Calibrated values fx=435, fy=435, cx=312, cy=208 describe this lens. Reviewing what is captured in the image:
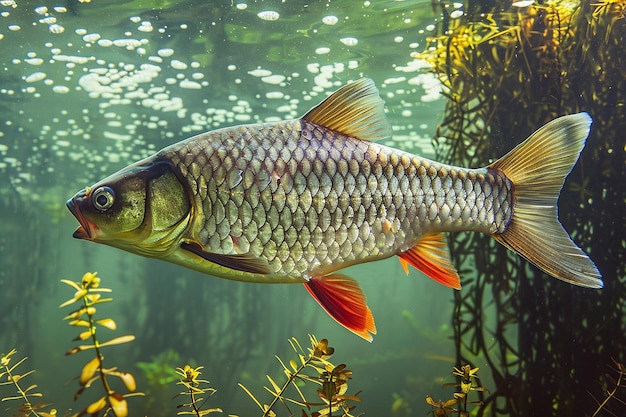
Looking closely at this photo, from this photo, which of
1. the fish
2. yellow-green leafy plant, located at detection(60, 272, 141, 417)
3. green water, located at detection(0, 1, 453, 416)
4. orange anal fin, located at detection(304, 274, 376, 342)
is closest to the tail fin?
the fish

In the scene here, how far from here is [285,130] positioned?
8.29ft

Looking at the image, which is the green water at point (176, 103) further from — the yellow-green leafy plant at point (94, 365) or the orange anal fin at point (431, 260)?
the yellow-green leafy plant at point (94, 365)

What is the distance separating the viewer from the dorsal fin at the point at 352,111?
2588 mm

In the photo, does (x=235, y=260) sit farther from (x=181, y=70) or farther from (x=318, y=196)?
(x=181, y=70)

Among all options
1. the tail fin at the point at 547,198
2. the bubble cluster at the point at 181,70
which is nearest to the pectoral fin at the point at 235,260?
the tail fin at the point at 547,198

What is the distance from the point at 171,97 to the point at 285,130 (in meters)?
11.9

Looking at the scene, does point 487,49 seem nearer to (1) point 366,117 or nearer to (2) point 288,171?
(1) point 366,117

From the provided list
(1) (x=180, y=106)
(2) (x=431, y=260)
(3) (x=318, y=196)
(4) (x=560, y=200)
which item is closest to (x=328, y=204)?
(3) (x=318, y=196)

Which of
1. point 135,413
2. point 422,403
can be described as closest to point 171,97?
point 135,413

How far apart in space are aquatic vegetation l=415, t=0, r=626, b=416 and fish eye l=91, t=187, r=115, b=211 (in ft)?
12.7

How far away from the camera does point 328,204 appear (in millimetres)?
2428

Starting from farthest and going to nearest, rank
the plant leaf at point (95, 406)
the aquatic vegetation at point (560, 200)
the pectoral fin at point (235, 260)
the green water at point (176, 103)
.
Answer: the green water at point (176, 103), the aquatic vegetation at point (560, 200), the pectoral fin at point (235, 260), the plant leaf at point (95, 406)

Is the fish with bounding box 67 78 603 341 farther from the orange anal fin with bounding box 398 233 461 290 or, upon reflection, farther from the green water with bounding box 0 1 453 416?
Answer: the green water with bounding box 0 1 453 416

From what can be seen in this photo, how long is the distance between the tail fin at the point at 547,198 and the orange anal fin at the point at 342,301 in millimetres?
971
